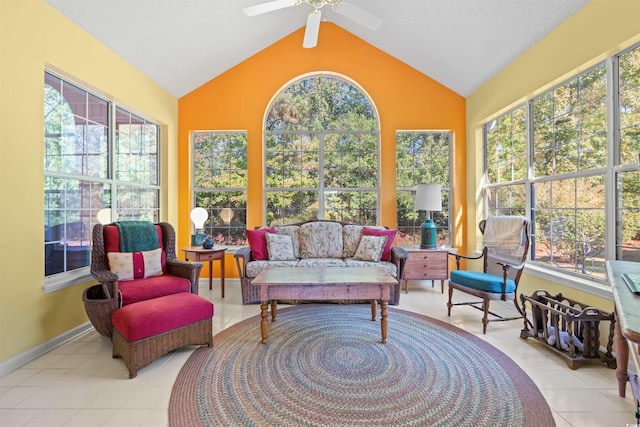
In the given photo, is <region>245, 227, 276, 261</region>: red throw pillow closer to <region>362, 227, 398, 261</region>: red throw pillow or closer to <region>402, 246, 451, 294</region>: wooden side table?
<region>362, 227, 398, 261</region>: red throw pillow

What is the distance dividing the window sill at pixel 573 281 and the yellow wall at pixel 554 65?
49mm

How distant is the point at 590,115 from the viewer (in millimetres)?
2766

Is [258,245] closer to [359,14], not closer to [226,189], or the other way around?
[226,189]

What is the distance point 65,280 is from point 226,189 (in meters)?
2.43

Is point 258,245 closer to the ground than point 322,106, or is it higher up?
closer to the ground

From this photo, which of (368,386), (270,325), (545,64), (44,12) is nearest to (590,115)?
(545,64)

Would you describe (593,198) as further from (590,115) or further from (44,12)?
(44,12)

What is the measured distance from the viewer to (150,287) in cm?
265

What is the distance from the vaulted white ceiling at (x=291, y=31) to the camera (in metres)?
2.91

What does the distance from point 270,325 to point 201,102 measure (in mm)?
3652

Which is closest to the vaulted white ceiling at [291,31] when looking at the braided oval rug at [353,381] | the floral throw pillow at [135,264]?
the floral throw pillow at [135,264]

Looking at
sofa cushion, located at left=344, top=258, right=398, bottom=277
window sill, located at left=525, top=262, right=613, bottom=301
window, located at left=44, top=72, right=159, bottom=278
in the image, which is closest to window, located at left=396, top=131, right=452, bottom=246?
sofa cushion, located at left=344, top=258, right=398, bottom=277

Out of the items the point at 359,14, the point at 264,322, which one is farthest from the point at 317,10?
the point at 264,322

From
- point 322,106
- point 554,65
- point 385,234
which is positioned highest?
point 322,106
